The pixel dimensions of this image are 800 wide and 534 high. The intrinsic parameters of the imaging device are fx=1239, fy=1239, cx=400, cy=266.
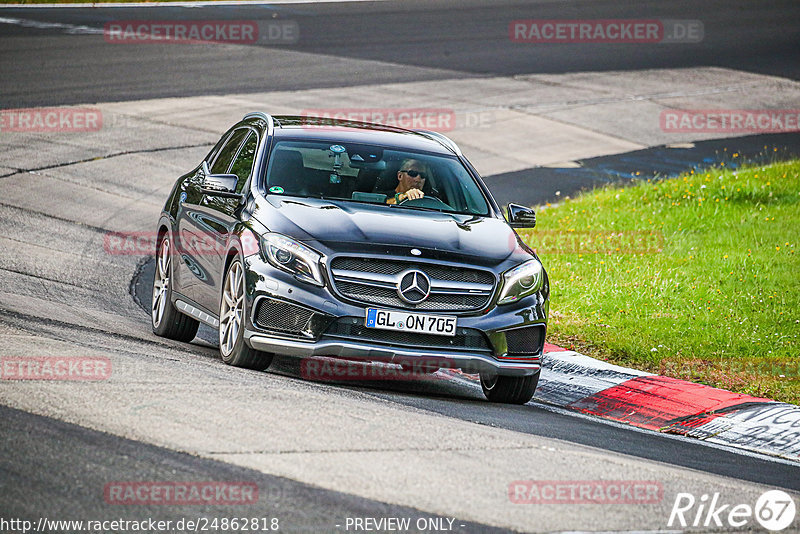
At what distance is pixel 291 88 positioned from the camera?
2464 cm

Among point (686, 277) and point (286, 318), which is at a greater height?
point (286, 318)

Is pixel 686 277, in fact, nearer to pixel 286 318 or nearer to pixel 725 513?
pixel 286 318

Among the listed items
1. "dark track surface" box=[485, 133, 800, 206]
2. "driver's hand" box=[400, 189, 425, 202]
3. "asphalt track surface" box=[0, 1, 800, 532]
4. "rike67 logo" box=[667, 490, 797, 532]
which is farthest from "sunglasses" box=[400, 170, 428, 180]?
"dark track surface" box=[485, 133, 800, 206]

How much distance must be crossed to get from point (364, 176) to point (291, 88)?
1563cm

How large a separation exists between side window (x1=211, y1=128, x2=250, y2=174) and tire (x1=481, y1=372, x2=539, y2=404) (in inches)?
114

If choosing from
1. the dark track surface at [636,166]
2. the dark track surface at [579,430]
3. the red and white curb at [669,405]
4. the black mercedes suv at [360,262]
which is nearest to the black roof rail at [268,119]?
the black mercedes suv at [360,262]

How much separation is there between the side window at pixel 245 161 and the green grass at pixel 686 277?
3277mm

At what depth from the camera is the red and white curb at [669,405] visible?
8586 millimetres

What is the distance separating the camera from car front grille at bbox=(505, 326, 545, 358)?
8.42 metres

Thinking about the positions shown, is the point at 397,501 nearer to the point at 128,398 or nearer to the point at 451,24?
the point at 128,398

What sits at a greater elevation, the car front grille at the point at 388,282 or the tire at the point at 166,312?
the car front grille at the point at 388,282

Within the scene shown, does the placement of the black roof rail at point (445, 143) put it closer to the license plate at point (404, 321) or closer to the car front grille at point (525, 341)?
the car front grille at point (525, 341)

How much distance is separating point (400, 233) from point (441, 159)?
5.64 feet

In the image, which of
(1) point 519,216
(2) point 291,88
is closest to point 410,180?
(1) point 519,216
